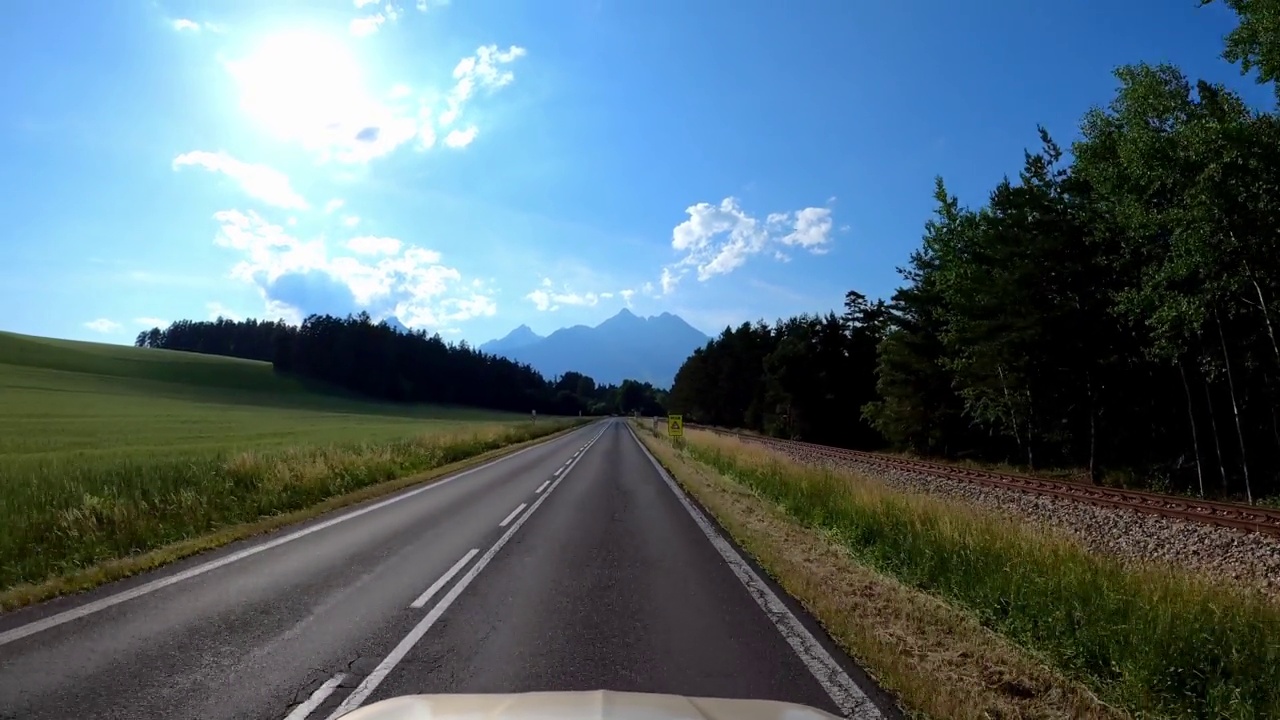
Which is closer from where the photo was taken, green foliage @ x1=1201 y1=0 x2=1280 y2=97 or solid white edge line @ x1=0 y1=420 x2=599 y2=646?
solid white edge line @ x1=0 y1=420 x2=599 y2=646

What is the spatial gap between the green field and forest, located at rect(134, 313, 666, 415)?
32.8m

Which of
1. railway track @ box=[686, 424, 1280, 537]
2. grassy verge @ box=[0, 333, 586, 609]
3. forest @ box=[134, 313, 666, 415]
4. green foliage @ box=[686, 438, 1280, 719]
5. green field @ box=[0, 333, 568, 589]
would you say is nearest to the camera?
green foliage @ box=[686, 438, 1280, 719]

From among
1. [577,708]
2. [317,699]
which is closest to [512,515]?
[317,699]

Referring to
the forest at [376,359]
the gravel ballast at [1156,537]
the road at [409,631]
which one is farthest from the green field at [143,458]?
the forest at [376,359]

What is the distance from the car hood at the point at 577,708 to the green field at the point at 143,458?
25.2 ft

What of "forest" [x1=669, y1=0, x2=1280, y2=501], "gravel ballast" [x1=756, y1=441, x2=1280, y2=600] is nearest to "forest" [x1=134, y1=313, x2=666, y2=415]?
"forest" [x1=669, y1=0, x2=1280, y2=501]

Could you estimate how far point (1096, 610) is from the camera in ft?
20.1

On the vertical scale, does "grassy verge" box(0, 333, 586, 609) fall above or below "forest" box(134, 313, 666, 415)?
below

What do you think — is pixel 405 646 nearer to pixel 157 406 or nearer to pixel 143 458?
pixel 143 458

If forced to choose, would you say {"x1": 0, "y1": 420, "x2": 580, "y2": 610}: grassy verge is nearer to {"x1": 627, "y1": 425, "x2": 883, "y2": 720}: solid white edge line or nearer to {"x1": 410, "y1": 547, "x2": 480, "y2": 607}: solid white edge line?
{"x1": 410, "y1": 547, "x2": 480, "y2": 607}: solid white edge line

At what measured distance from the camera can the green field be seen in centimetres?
1038

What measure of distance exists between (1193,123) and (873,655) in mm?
18654

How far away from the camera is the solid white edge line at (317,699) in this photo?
4.57 metres

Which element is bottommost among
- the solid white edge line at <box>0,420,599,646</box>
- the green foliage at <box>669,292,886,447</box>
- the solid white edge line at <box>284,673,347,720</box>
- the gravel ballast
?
the solid white edge line at <box>0,420,599,646</box>
